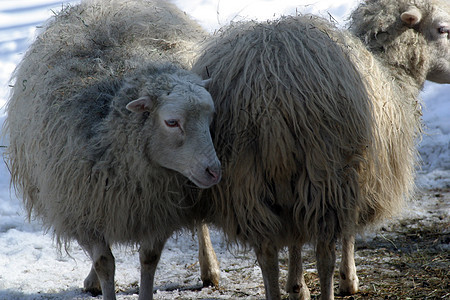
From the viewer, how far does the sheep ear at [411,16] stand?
3969mm

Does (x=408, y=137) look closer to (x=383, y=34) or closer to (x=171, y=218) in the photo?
(x=383, y=34)

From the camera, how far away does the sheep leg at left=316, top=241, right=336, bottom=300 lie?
3139mm

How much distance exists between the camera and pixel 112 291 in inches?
130

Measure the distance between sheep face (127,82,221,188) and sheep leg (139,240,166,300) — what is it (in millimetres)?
712

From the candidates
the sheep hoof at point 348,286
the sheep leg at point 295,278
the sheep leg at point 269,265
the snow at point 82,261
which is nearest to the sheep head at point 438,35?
the snow at point 82,261

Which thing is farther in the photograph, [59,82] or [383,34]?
[383,34]

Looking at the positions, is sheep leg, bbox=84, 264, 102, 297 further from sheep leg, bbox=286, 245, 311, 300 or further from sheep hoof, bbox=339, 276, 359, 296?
sheep hoof, bbox=339, 276, 359, 296

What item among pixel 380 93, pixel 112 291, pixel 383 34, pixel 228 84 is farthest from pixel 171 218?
pixel 383 34

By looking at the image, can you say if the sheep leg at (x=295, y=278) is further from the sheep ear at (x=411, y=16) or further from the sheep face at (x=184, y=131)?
the sheep ear at (x=411, y=16)

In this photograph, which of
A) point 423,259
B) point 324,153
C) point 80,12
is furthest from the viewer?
point 423,259

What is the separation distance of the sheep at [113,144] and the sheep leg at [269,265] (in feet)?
1.52

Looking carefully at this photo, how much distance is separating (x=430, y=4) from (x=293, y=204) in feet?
6.87

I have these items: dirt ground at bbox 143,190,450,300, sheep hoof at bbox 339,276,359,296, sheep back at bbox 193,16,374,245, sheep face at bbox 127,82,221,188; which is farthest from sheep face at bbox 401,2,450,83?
sheep face at bbox 127,82,221,188

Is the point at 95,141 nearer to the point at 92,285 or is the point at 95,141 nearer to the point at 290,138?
the point at 290,138
